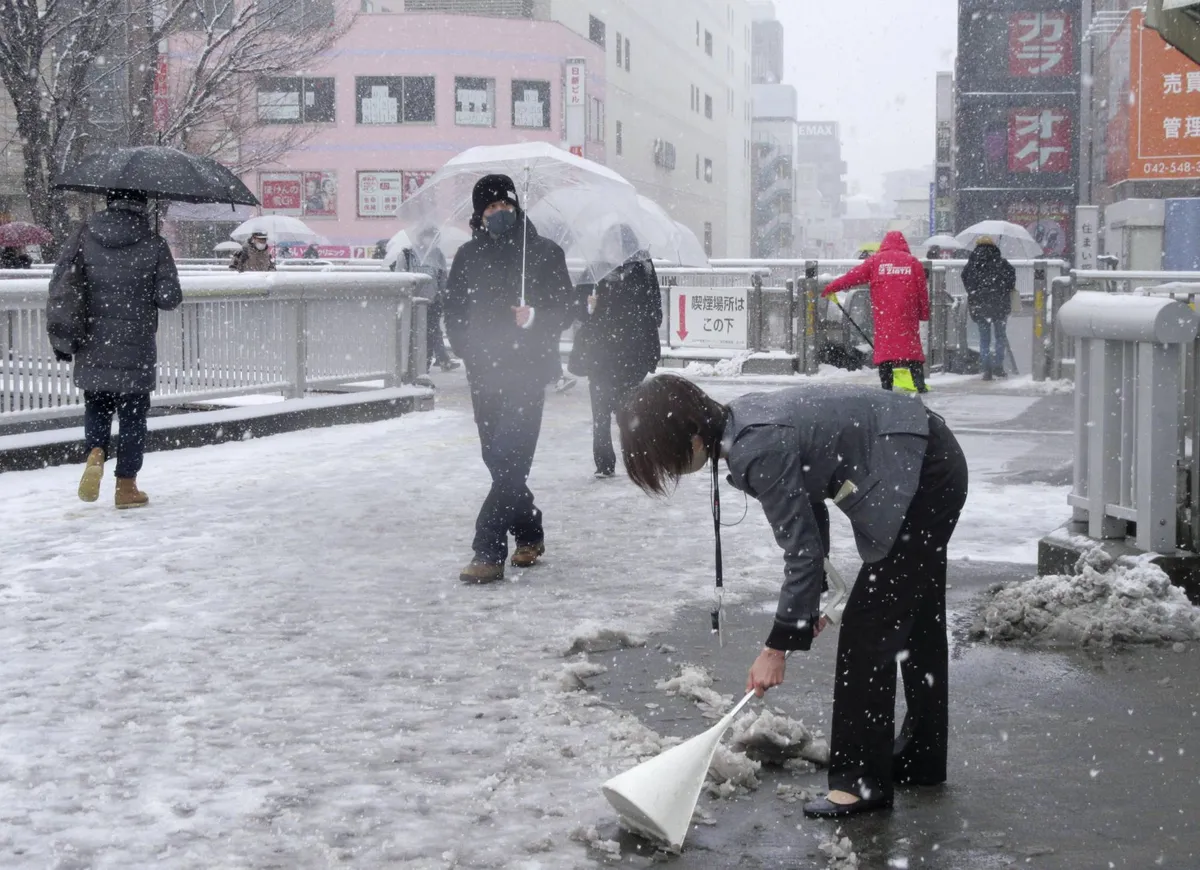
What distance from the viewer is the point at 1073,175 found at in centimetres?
4788

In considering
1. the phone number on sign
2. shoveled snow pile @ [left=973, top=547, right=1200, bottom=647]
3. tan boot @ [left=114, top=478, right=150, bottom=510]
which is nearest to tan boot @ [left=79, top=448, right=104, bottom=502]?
tan boot @ [left=114, top=478, right=150, bottom=510]

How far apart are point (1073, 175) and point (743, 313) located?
97.8 ft

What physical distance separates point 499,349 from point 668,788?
12.5 feet

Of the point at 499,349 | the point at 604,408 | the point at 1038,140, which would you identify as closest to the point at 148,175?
the point at 604,408

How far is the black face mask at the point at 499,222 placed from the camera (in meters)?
7.48

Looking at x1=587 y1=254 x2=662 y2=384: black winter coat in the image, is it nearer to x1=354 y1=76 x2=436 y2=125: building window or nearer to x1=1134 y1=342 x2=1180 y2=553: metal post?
x1=1134 y1=342 x2=1180 y2=553: metal post

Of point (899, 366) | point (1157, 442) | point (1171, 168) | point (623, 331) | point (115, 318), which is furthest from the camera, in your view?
point (1171, 168)

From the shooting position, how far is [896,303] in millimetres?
13695

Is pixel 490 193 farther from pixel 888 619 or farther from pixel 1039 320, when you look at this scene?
pixel 1039 320

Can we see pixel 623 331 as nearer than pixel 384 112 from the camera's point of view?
Yes

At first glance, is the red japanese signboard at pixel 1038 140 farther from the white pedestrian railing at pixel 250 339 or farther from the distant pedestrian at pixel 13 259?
the white pedestrian railing at pixel 250 339

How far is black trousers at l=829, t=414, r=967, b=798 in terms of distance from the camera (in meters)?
4.13

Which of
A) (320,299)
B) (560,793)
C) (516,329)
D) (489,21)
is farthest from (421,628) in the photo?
(489,21)

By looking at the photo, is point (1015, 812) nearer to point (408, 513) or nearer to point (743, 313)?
point (408, 513)
